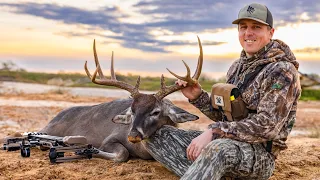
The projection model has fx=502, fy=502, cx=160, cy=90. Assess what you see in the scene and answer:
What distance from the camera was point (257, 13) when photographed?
533 centimetres

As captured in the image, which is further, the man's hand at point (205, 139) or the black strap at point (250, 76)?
the black strap at point (250, 76)

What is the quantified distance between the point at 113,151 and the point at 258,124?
3.72 metres

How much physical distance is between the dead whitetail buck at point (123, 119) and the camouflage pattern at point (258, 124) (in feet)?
3.86

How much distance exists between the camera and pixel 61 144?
8.06 m

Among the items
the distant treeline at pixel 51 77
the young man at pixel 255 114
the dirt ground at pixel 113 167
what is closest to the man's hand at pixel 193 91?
the young man at pixel 255 114

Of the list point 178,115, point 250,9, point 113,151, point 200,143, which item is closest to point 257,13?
point 250,9

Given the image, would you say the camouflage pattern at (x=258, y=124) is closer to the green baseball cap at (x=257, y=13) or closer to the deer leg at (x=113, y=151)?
the green baseball cap at (x=257, y=13)

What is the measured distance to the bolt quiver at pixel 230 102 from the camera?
17.7ft

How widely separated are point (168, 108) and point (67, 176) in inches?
64.9

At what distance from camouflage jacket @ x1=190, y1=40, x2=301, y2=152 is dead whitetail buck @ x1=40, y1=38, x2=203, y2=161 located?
1140mm

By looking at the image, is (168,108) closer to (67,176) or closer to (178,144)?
(178,144)

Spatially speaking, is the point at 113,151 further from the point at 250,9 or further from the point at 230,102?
the point at 250,9

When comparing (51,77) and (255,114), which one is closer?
(255,114)

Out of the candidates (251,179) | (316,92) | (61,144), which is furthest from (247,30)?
(316,92)
